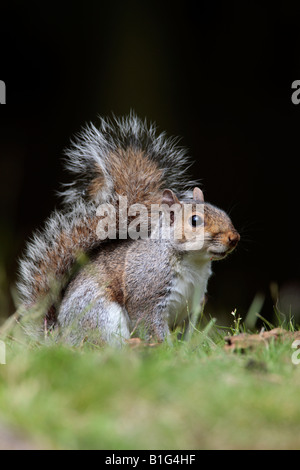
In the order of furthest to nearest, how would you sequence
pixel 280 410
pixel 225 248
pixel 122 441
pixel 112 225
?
pixel 112 225 → pixel 225 248 → pixel 280 410 → pixel 122 441

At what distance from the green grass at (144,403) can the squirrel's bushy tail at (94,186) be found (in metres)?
1.43

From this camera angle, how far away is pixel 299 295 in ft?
11.9

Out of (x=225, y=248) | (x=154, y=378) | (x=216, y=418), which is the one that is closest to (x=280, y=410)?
(x=216, y=418)

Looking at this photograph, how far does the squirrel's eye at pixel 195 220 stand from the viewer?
3.56m

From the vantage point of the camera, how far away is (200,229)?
11.6ft

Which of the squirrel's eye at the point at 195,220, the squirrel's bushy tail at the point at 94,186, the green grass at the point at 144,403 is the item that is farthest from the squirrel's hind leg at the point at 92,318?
the green grass at the point at 144,403

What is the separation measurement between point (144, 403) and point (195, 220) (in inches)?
64.0

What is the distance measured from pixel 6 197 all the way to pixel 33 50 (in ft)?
11.7

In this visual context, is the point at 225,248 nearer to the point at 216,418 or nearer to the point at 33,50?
the point at 216,418

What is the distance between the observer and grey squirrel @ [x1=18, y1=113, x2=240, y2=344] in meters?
3.54

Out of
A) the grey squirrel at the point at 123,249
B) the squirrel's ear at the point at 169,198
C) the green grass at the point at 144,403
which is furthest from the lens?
the squirrel's ear at the point at 169,198
